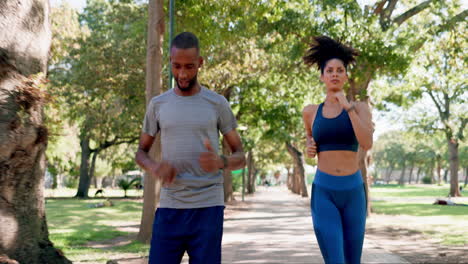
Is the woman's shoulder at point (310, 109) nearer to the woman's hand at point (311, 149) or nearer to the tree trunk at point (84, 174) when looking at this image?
the woman's hand at point (311, 149)

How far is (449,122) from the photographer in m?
39.0

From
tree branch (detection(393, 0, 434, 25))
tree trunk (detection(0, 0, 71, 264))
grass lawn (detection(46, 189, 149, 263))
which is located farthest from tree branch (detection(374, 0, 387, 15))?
A: tree trunk (detection(0, 0, 71, 264))

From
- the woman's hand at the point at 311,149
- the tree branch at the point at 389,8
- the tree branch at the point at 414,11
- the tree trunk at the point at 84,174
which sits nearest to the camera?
the woman's hand at the point at 311,149

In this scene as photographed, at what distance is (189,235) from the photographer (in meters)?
3.08

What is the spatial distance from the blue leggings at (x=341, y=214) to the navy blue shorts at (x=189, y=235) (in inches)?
47.8

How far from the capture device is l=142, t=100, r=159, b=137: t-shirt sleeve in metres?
3.26

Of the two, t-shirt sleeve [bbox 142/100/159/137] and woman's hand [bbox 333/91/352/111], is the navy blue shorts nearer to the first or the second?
t-shirt sleeve [bbox 142/100/159/137]

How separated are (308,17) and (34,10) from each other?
11.7m

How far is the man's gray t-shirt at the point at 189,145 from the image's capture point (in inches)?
120

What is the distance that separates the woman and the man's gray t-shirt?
4.16 ft

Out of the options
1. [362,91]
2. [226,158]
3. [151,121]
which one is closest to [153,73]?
[151,121]

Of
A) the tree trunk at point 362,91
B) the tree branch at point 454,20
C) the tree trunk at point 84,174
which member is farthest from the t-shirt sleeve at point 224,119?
the tree trunk at point 84,174

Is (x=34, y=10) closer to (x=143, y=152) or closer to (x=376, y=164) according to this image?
(x=143, y=152)

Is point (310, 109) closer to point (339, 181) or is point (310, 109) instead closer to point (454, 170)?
point (339, 181)
